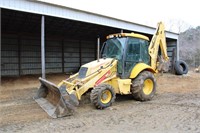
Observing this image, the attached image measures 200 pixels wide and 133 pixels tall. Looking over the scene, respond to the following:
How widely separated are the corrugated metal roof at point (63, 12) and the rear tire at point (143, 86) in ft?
15.6

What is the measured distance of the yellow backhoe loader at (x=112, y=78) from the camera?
19.5 ft

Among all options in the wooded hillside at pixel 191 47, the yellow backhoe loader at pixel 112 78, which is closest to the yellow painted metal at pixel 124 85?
the yellow backhoe loader at pixel 112 78

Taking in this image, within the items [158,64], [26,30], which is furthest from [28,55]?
[158,64]

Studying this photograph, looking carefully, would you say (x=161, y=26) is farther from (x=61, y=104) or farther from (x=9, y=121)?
(x=9, y=121)

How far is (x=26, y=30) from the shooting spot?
14547 mm

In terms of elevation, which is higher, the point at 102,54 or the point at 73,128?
the point at 102,54

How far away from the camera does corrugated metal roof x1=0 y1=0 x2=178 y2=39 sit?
8.38 metres

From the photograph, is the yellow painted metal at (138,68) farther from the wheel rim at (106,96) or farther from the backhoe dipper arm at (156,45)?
the wheel rim at (106,96)

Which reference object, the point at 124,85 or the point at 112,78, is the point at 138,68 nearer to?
the point at 124,85

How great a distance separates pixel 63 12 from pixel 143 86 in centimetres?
509

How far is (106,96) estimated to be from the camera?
6211 mm

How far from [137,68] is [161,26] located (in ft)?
8.78

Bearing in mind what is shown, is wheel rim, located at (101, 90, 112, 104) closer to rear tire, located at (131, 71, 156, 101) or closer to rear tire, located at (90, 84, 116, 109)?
rear tire, located at (90, 84, 116, 109)

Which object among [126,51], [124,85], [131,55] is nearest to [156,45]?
[131,55]
